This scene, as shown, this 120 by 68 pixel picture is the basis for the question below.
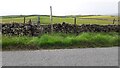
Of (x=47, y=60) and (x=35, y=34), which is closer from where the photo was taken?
(x=47, y=60)

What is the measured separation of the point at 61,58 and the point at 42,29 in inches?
296

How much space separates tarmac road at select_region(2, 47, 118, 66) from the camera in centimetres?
988

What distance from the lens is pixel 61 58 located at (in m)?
10.9

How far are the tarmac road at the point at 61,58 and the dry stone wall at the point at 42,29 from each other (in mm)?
5176

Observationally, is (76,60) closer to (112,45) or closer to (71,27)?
(112,45)

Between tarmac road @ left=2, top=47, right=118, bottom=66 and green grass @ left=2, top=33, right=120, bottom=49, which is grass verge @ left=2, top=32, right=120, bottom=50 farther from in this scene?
tarmac road @ left=2, top=47, right=118, bottom=66

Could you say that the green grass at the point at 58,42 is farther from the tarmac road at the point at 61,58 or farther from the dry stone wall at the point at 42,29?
the dry stone wall at the point at 42,29

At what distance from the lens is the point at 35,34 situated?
57.1ft

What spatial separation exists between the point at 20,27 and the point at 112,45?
592 centimetres

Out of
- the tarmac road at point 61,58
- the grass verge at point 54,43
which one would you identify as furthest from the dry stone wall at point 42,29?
the tarmac road at point 61,58

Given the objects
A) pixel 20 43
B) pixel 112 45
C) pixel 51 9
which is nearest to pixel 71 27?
pixel 51 9

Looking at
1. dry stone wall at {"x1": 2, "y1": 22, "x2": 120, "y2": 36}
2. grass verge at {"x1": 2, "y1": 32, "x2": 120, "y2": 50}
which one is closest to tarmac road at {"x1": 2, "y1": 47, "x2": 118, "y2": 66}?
grass verge at {"x1": 2, "y1": 32, "x2": 120, "y2": 50}

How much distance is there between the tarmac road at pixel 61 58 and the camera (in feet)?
32.4

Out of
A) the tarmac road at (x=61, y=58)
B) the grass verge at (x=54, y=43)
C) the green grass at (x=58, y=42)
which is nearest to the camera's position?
the tarmac road at (x=61, y=58)
